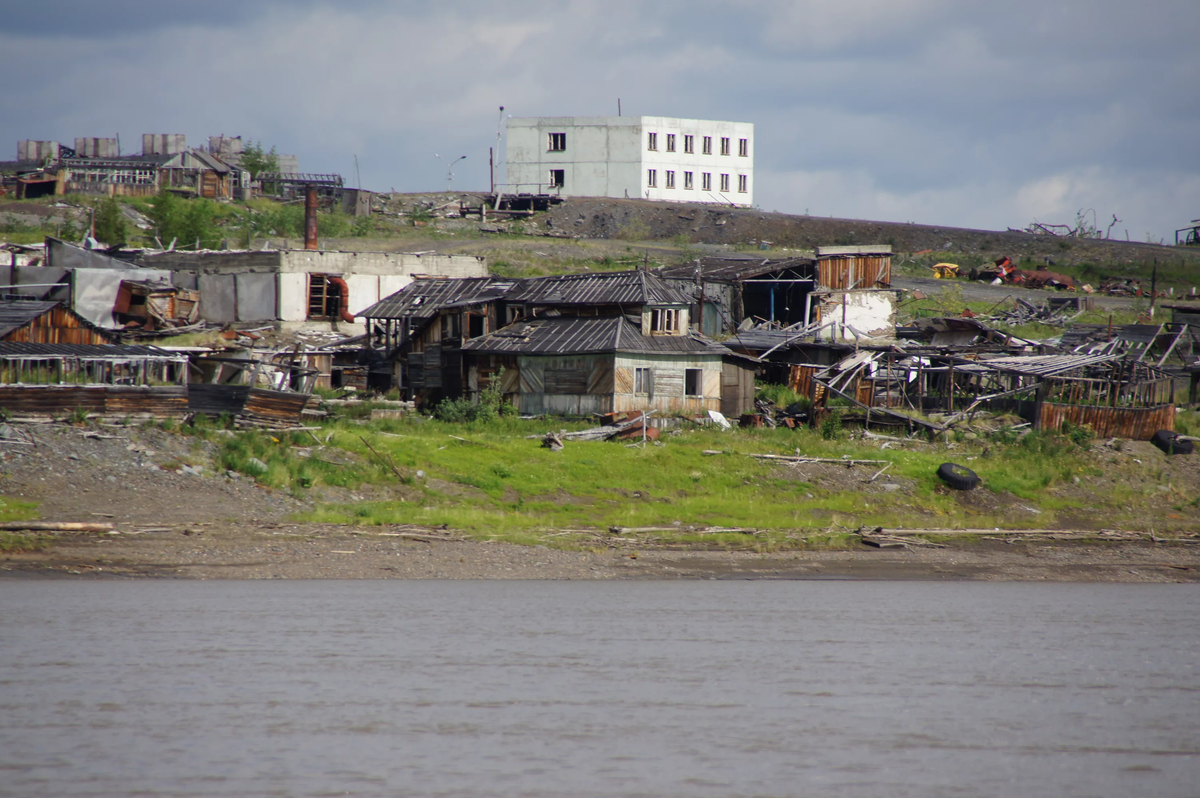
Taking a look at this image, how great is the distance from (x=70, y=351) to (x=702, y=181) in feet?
209

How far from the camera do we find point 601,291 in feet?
138

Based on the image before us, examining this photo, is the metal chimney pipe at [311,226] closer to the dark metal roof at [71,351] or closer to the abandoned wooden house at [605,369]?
the abandoned wooden house at [605,369]

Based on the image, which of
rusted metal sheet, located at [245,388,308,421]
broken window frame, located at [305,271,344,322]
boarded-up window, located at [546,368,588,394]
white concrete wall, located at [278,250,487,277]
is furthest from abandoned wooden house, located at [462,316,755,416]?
white concrete wall, located at [278,250,487,277]

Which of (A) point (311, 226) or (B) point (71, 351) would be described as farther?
(A) point (311, 226)

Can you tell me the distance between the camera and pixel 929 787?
1220 centimetres

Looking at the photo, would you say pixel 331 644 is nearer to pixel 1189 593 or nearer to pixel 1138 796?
pixel 1138 796

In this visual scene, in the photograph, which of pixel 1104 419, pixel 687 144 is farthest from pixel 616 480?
pixel 687 144

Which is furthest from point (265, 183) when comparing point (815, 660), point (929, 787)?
point (929, 787)

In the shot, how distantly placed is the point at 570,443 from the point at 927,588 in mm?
12793

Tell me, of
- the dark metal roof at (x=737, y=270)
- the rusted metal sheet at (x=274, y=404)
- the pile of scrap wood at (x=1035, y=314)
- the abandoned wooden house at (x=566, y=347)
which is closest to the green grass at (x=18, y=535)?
the rusted metal sheet at (x=274, y=404)

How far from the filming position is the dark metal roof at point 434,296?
4412cm

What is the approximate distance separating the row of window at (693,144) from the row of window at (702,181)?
5.35 ft

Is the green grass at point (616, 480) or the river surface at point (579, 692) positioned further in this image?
the green grass at point (616, 480)

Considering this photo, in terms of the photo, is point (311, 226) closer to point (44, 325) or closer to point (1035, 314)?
point (44, 325)
